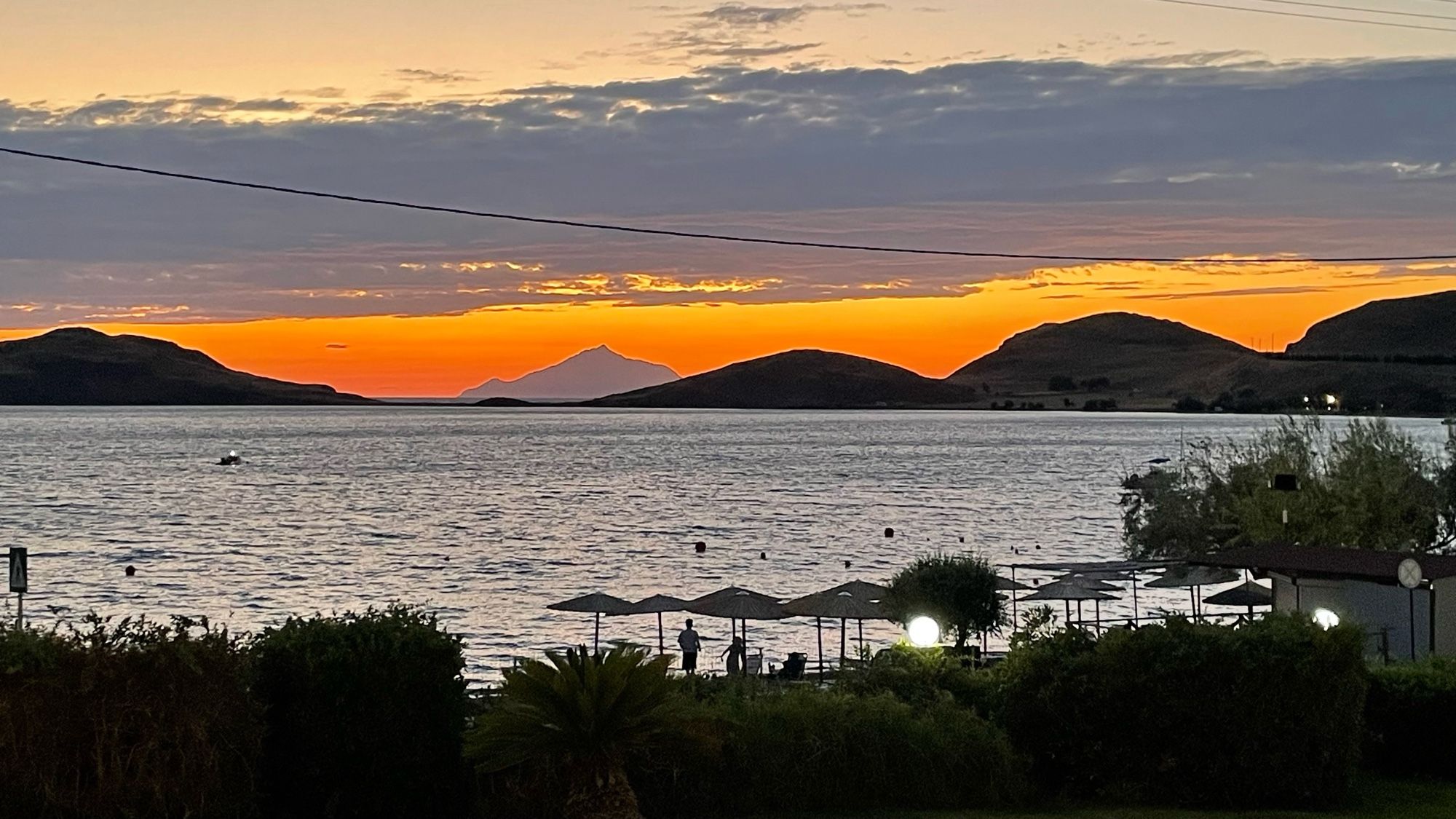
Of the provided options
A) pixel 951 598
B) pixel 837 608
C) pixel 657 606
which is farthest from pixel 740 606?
pixel 951 598

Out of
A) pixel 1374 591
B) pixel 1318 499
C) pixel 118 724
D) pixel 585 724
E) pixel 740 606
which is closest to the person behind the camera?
pixel 118 724

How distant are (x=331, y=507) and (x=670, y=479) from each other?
4160 cm

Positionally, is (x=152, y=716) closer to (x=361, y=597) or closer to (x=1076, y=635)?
(x=1076, y=635)

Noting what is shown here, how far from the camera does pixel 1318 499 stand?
44594 millimetres

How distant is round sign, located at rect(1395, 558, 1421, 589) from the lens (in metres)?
22.5

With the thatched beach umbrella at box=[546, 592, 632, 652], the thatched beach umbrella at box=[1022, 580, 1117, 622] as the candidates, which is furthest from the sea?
the thatched beach umbrella at box=[1022, 580, 1117, 622]

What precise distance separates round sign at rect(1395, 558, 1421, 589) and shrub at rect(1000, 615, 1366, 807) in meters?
11.2

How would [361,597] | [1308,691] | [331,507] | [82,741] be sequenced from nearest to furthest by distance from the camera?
[82,741]
[1308,691]
[361,597]
[331,507]

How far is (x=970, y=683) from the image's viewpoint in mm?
14445

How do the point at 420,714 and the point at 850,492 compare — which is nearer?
the point at 420,714

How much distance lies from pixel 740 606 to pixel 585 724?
23.8 metres

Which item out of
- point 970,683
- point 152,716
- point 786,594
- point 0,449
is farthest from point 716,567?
point 0,449

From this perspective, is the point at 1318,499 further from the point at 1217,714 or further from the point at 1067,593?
the point at 1217,714

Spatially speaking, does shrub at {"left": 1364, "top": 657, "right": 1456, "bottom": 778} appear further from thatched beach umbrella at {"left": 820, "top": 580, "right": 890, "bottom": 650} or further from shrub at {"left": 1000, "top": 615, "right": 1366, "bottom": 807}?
thatched beach umbrella at {"left": 820, "top": 580, "right": 890, "bottom": 650}
